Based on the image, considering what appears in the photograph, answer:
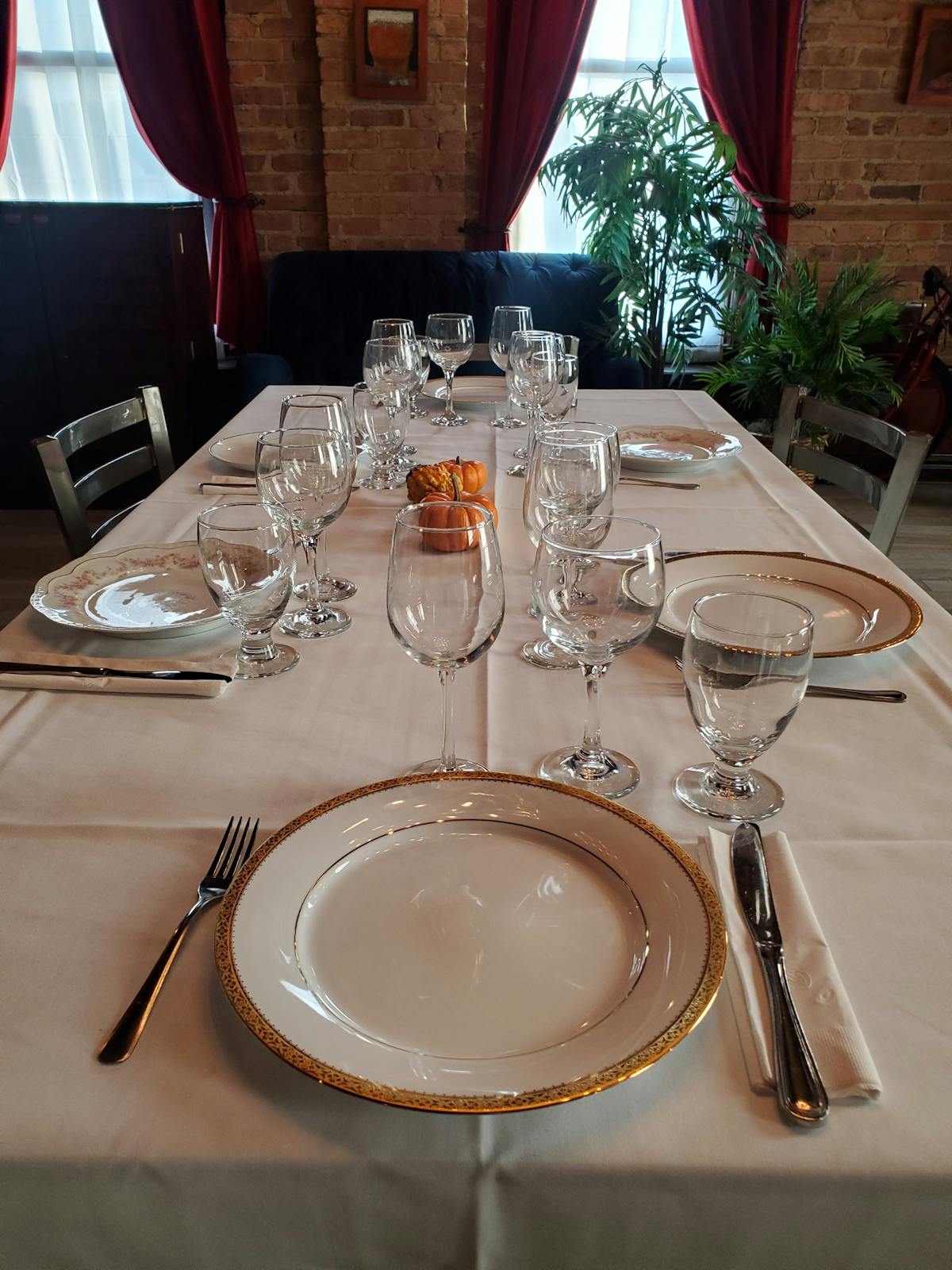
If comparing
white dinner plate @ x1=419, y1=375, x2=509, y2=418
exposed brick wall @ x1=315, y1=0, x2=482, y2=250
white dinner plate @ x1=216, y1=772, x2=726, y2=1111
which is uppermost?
exposed brick wall @ x1=315, y1=0, x2=482, y2=250

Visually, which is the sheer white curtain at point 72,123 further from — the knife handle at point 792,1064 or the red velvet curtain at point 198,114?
the knife handle at point 792,1064

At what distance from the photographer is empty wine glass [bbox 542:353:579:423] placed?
1.50 metres

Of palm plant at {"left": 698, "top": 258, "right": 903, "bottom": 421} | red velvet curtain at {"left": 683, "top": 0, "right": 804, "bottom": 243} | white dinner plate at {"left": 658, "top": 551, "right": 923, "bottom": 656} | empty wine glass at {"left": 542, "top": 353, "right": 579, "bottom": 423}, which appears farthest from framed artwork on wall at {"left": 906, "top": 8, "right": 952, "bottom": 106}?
white dinner plate at {"left": 658, "top": 551, "right": 923, "bottom": 656}

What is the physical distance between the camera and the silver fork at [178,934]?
50cm

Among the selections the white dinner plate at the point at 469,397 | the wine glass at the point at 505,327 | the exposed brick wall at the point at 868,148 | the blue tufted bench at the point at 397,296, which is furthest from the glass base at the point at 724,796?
the exposed brick wall at the point at 868,148

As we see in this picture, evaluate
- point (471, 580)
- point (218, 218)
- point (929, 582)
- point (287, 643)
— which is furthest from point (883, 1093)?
point (218, 218)

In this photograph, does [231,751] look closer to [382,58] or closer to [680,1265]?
[680,1265]

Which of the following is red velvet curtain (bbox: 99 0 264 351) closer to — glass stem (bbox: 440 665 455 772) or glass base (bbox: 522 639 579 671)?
glass base (bbox: 522 639 579 671)

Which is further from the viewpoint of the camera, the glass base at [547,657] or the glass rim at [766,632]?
the glass base at [547,657]

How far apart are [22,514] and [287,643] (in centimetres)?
320

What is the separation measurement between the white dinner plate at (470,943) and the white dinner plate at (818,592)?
37cm

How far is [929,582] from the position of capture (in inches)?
122

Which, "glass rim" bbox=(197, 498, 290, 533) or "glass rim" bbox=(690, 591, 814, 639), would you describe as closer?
"glass rim" bbox=(690, 591, 814, 639)

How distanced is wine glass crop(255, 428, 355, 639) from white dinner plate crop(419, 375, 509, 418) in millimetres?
997
